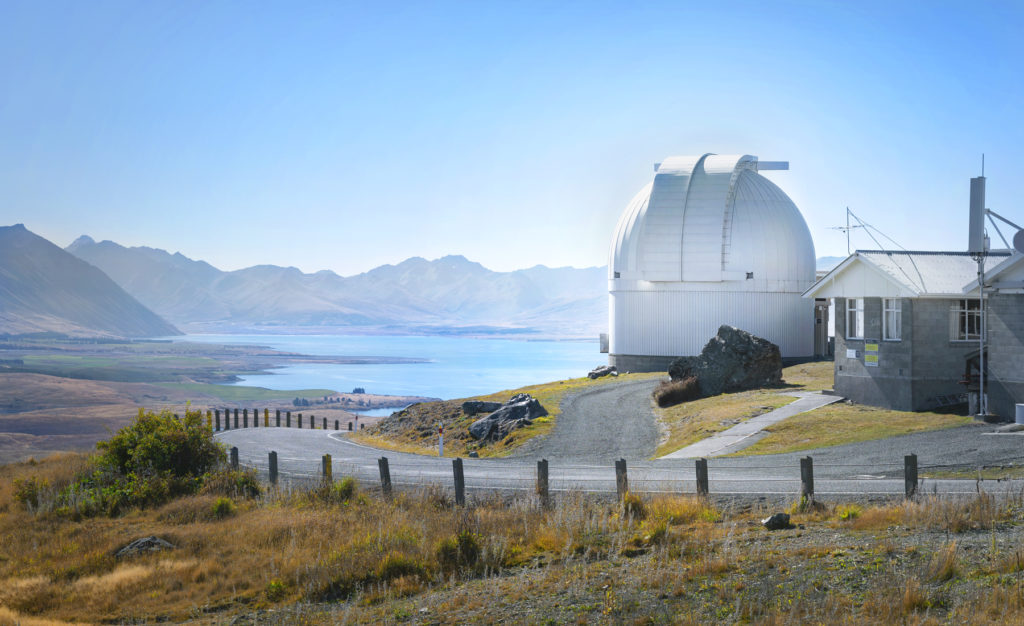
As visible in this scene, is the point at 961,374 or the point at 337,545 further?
the point at 961,374

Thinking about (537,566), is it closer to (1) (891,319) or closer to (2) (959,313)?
(1) (891,319)

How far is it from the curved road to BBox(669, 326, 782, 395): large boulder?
4318 mm

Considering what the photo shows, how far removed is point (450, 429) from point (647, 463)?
45.4 feet

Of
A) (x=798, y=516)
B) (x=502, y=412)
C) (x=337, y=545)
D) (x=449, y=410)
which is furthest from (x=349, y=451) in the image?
(x=798, y=516)

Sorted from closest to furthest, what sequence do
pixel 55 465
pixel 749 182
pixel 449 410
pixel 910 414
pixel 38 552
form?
pixel 38 552 < pixel 55 465 < pixel 910 414 < pixel 449 410 < pixel 749 182

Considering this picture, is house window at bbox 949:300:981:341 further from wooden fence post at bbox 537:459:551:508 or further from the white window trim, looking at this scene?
wooden fence post at bbox 537:459:551:508

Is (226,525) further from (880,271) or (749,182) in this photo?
(749,182)

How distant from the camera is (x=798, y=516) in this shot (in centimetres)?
1284

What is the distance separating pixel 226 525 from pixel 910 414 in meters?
20.6

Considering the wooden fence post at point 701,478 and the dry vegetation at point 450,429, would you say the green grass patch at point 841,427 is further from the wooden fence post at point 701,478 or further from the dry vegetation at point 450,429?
the wooden fence post at point 701,478

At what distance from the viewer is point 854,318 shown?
2950 cm

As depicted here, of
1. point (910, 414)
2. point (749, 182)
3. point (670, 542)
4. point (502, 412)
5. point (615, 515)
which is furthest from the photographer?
point (749, 182)

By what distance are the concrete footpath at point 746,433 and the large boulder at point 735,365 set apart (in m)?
4.01

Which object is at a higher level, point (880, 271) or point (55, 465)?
point (880, 271)
